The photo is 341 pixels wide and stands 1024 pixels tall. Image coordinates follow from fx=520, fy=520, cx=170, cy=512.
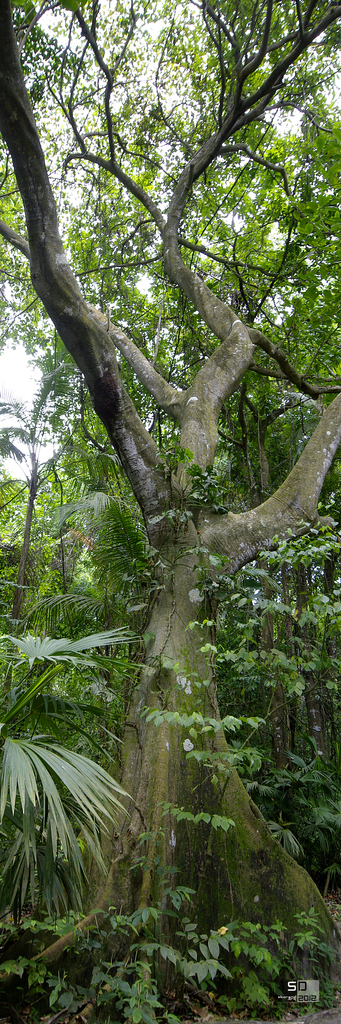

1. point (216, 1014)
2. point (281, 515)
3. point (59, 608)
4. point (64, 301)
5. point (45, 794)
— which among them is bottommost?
point (216, 1014)

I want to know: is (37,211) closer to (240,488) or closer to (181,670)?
(181,670)

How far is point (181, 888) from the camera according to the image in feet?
7.39

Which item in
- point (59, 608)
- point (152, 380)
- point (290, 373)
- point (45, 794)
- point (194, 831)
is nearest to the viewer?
point (45, 794)

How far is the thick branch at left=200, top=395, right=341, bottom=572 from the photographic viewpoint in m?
3.92

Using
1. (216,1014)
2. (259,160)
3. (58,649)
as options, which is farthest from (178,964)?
(259,160)

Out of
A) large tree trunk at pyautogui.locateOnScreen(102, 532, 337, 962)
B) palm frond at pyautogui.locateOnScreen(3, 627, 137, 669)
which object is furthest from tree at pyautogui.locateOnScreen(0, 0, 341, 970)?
palm frond at pyautogui.locateOnScreen(3, 627, 137, 669)

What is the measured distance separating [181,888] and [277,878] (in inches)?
33.0

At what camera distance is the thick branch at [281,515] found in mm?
3918

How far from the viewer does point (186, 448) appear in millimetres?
4043

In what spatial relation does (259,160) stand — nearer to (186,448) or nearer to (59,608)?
(186,448)
